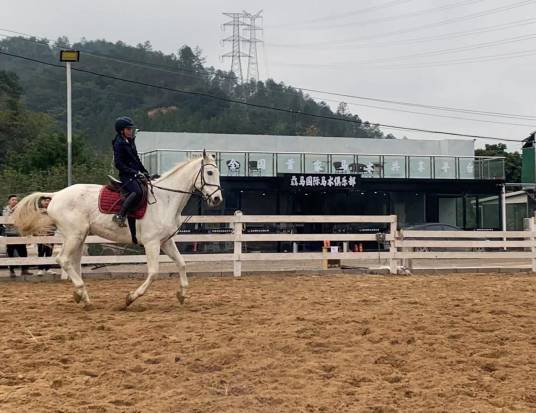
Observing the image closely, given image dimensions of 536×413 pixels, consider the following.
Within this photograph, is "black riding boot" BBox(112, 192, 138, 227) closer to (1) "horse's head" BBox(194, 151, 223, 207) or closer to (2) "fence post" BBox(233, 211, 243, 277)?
(1) "horse's head" BBox(194, 151, 223, 207)

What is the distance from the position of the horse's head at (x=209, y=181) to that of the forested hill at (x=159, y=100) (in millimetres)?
59290

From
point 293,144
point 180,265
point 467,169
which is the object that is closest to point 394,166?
point 467,169

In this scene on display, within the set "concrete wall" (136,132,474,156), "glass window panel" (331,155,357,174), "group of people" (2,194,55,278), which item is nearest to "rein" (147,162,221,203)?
"group of people" (2,194,55,278)

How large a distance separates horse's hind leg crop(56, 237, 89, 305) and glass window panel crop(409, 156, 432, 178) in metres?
22.6

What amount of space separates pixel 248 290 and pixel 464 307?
374 cm

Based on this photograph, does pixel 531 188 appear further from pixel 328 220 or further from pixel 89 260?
pixel 89 260

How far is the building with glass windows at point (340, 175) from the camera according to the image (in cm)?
2723

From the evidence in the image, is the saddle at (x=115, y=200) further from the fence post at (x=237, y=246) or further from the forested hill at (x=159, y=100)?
the forested hill at (x=159, y=100)

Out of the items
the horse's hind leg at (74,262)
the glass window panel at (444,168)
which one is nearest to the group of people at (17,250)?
the horse's hind leg at (74,262)

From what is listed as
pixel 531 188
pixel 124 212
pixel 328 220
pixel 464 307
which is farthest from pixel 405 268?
pixel 531 188

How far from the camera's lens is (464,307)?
790cm

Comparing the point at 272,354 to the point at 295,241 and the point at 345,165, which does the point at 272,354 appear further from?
the point at 345,165

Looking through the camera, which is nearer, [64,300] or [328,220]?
[64,300]

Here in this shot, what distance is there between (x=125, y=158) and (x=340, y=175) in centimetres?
1956
